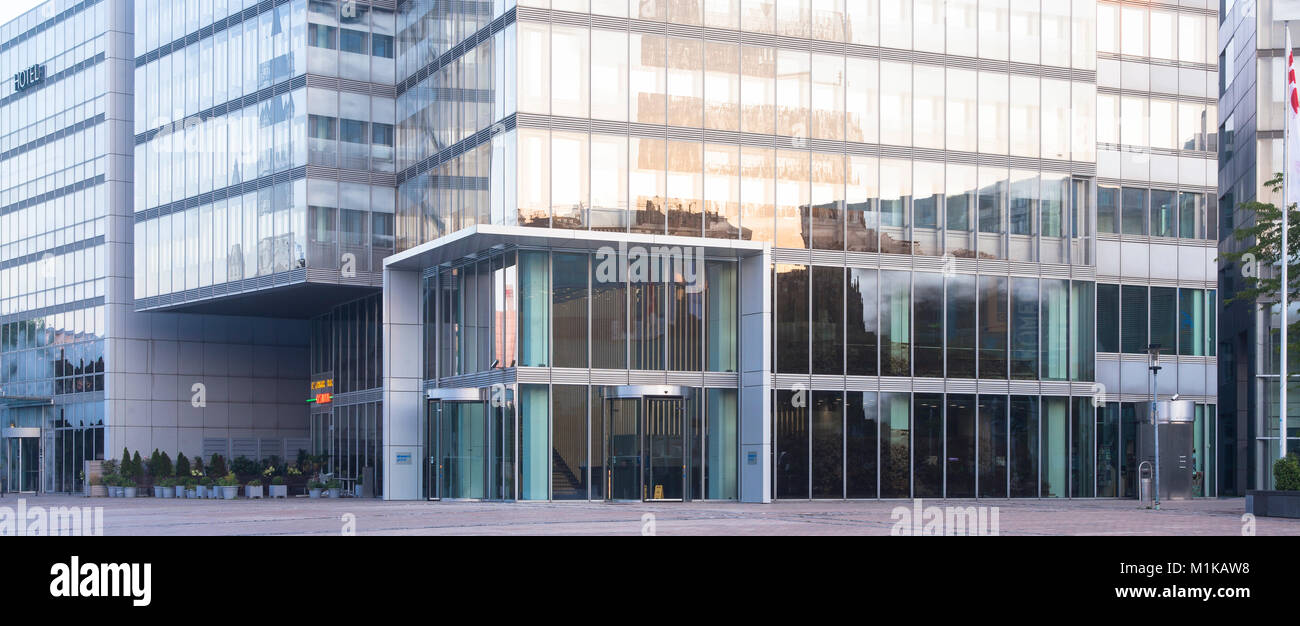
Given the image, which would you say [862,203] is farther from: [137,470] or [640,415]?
[137,470]

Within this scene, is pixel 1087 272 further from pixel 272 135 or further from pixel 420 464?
pixel 272 135

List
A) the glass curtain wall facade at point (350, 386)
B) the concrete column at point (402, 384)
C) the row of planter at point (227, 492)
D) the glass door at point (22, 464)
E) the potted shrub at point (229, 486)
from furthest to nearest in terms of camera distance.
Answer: the glass door at point (22, 464), the glass curtain wall facade at point (350, 386), the row of planter at point (227, 492), the potted shrub at point (229, 486), the concrete column at point (402, 384)

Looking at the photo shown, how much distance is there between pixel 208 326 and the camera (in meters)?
62.0

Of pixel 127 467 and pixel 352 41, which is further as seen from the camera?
pixel 127 467

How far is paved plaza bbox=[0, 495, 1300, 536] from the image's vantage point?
24.8 metres

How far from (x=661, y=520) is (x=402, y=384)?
20237 mm

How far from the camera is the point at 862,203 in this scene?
43.0m

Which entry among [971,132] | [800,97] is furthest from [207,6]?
[971,132]

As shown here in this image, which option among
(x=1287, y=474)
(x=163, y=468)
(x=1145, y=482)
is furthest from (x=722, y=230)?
(x=163, y=468)

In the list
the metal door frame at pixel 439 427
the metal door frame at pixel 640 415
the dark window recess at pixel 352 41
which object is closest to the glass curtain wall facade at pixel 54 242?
the dark window recess at pixel 352 41

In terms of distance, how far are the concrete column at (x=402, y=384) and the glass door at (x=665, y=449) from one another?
9299mm

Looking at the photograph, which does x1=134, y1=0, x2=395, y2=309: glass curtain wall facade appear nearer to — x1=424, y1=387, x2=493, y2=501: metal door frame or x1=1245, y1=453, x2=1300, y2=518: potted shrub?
x1=424, y1=387, x2=493, y2=501: metal door frame

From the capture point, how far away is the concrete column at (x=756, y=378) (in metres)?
41.1

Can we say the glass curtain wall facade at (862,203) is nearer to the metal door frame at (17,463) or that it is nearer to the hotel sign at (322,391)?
the hotel sign at (322,391)
